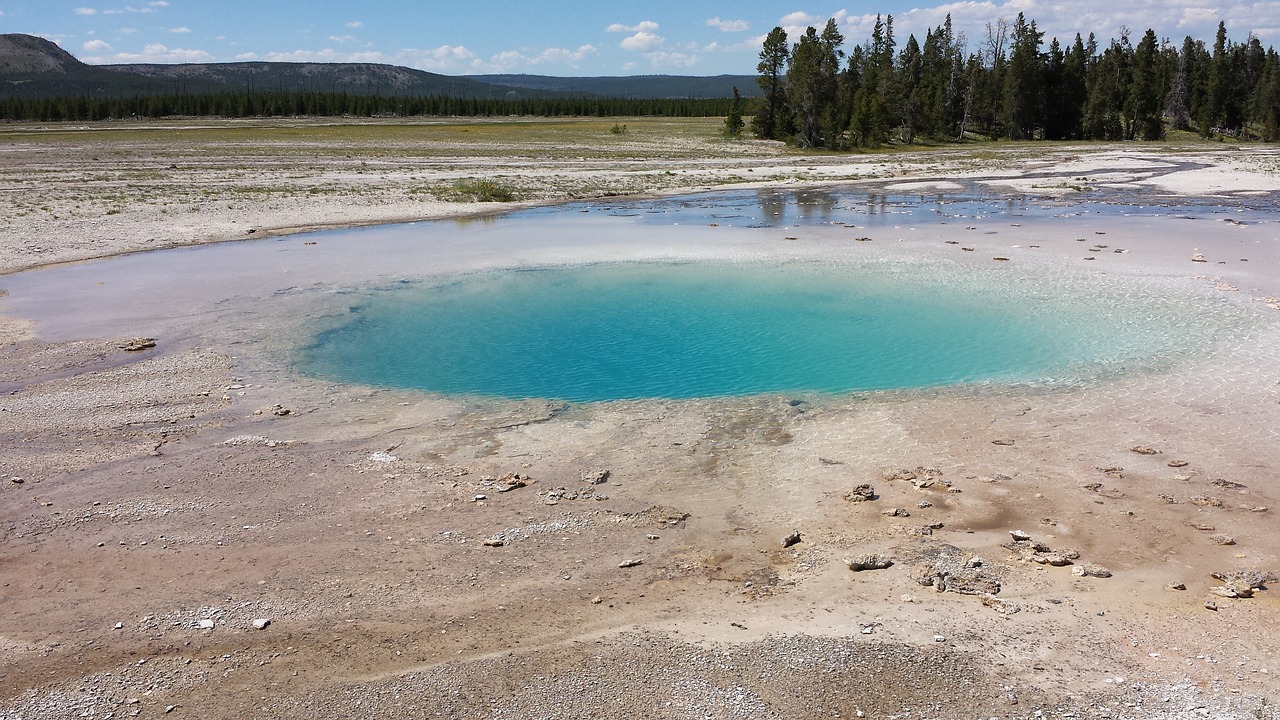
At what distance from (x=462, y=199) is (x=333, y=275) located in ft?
46.9

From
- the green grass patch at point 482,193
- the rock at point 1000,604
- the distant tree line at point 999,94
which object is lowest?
the rock at point 1000,604

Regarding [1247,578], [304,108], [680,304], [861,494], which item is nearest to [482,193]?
[680,304]

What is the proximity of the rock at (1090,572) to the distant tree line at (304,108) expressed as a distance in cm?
13520

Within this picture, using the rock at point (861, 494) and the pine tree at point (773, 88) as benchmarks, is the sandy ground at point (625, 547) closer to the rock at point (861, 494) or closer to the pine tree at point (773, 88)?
the rock at point (861, 494)

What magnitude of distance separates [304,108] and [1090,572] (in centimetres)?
→ 14862

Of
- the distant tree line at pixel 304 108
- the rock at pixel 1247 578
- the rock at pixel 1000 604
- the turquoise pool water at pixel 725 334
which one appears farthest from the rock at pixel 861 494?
the distant tree line at pixel 304 108

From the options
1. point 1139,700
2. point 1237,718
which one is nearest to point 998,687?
point 1139,700

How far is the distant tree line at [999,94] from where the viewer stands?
66.2 m

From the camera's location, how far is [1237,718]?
4.75 m

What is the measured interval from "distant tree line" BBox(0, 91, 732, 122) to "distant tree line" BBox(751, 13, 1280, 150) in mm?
59758

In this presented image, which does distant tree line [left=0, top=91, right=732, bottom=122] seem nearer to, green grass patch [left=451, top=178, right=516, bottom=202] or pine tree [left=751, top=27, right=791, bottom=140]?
pine tree [left=751, top=27, right=791, bottom=140]

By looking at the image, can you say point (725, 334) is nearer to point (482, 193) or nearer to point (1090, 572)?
point (1090, 572)

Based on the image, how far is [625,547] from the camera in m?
6.88

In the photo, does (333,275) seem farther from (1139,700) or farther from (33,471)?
(1139,700)
